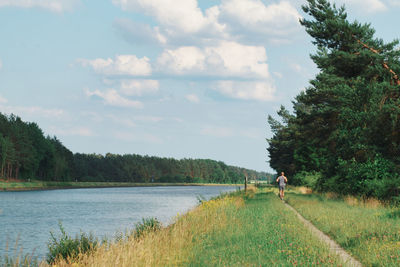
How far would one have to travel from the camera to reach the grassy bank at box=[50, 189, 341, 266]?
1070 centimetres

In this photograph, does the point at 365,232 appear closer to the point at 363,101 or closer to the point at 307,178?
the point at 363,101

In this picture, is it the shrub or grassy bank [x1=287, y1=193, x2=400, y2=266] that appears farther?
the shrub

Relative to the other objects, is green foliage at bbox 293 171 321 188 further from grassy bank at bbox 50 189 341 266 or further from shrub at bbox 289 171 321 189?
grassy bank at bbox 50 189 341 266

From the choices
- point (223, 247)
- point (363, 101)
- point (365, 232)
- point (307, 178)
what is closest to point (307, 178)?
point (307, 178)

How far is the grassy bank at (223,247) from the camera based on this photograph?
35.1 feet

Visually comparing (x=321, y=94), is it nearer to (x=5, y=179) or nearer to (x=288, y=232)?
(x=288, y=232)

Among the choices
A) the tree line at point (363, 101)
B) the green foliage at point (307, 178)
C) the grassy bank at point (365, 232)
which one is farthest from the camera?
the green foliage at point (307, 178)

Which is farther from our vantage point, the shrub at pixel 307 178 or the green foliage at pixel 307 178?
the green foliage at pixel 307 178

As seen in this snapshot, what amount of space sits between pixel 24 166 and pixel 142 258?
4148 inches

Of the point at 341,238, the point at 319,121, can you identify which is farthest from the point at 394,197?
the point at 319,121

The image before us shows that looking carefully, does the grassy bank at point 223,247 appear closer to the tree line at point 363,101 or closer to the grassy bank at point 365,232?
the grassy bank at point 365,232

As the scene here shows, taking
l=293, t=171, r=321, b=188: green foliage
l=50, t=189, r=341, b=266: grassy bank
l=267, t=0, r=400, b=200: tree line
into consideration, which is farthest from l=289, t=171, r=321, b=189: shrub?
l=50, t=189, r=341, b=266: grassy bank

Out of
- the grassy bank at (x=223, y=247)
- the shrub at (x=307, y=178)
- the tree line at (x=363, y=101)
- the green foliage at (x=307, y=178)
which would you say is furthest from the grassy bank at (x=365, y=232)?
the green foliage at (x=307, y=178)

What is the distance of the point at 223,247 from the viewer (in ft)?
43.1
